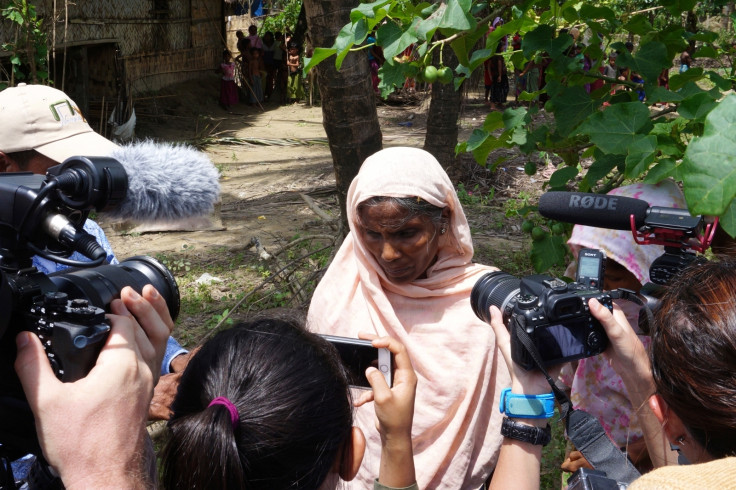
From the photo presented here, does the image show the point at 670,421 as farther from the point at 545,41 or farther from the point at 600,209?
the point at 545,41

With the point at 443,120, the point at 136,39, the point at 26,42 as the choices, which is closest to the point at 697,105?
the point at 443,120

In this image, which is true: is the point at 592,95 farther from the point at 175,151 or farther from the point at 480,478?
the point at 175,151

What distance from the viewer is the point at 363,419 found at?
7.70 ft

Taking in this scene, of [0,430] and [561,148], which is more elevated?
[561,148]

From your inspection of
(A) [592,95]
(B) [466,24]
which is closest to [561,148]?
(A) [592,95]

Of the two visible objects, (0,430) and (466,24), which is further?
(466,24)

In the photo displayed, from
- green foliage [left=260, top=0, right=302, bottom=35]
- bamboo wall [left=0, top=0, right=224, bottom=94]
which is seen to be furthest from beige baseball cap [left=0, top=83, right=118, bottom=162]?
green foliage [left=260, top=0, right=302, bottom=35]

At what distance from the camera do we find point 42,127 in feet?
7.07

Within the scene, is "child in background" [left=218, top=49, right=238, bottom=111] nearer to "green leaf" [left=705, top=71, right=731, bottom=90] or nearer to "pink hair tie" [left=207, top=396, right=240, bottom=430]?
"green leaf" [left=705, top=71, right=731, bottom=90]

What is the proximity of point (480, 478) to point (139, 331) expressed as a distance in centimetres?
133

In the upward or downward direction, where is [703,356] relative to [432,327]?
upward

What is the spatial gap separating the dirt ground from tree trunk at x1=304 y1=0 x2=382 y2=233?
0.79 m

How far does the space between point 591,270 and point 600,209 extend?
0.16 metres

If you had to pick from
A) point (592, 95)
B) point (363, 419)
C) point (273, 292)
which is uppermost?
point (592, 95)
